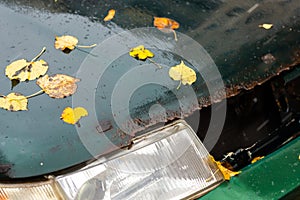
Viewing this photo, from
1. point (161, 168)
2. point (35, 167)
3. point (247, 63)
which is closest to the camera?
point (35, 167)

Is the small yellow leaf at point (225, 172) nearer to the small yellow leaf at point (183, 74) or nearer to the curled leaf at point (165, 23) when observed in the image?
the small yellow leaf at point (183, 74)

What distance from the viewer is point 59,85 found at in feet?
7.06

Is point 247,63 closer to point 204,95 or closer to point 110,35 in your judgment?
point 204,95

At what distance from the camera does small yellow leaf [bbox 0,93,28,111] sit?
2107 millimetres

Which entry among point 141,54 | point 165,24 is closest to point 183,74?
point 141,54

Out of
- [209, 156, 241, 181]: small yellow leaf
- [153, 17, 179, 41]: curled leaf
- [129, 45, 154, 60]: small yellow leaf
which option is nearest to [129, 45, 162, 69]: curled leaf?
[129, 45, 154, 60]: small yellow leaf

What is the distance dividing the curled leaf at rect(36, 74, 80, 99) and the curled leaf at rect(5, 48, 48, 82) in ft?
0.14

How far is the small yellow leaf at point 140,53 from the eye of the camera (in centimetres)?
226

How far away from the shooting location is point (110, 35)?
2.36 m

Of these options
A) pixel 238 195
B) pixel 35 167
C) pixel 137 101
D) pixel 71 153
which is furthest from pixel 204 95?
pixel 35 167

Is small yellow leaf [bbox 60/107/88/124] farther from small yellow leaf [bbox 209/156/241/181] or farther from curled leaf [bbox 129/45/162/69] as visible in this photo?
small yellow leaf [bbox 209/156/241/181]

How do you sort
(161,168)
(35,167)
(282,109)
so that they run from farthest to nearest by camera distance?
(282,109), (161,168), (35,167)

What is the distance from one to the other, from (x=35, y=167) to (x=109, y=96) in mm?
389

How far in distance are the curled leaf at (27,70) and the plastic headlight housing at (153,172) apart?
45cm
